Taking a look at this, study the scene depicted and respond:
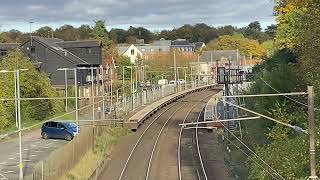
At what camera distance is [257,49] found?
409 feet

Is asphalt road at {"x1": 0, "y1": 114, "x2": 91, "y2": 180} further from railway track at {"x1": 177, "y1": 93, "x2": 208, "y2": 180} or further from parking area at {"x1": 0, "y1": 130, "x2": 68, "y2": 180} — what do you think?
railway track at {"x1": 177, "y1": 93, "x2": 208, "y2": 180}

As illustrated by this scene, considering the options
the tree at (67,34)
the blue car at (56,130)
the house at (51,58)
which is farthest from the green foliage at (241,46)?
the blue car at (56,130)

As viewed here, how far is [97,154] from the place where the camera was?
1235 inches

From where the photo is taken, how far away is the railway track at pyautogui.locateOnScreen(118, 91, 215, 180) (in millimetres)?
26891

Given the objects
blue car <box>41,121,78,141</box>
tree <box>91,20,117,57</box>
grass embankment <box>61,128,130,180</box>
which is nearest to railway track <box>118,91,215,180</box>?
grass embankment <box>61,128,130,180</box>

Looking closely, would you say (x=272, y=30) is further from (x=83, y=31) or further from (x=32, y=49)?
(x=83, y=31)

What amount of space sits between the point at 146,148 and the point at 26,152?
7.46 metres

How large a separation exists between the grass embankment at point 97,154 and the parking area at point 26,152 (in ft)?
8.50

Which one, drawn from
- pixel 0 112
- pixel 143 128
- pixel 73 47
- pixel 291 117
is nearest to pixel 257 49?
pixel 73 47

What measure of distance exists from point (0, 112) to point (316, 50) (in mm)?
24938

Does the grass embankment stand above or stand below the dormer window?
below

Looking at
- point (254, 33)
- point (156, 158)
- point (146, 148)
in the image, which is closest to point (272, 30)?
point (146, 148)

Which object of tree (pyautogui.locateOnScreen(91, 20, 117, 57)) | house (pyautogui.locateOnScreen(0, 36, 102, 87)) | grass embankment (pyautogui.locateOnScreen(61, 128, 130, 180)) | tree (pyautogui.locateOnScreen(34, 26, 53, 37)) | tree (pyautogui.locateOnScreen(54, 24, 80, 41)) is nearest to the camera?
grass embankment (pyautogui.locateOnScreen(61, 128, 130, 180))

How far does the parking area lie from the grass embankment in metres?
2.59
